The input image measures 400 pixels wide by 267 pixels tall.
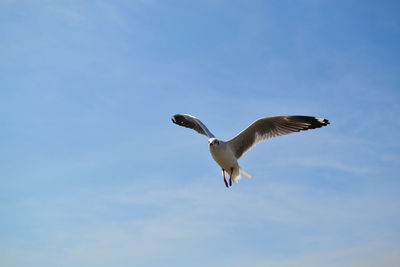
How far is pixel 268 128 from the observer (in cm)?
753

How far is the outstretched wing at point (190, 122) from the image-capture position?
327 inches

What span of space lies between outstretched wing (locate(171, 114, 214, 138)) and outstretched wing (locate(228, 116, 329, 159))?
84cm

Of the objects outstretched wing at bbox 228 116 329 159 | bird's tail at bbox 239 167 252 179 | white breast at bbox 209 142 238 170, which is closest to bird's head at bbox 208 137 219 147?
white breast at bbox 209 142 238 170

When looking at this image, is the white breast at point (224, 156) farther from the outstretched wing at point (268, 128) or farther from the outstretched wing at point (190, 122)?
the outstretched wing at point (190, 122)

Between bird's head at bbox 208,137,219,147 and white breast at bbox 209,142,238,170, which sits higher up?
bird's head at bbox 208,137,219,147

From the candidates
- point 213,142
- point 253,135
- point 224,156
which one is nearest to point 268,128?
point 253,135

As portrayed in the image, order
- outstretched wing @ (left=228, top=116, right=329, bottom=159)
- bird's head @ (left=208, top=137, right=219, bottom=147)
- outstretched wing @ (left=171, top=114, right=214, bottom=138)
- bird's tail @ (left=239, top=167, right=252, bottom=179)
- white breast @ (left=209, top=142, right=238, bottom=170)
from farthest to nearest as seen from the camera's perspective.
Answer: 1. outstretched wing @ (left=171, top=114, right=214, bottom=138)
2. bird's tail @ (left=239, top=167, right=252, bottom=179)
3. outstretched wing @ (left=228, top=116, right=329, bottom=159)
4. white breast @ (left=209, top=142, right=238, bottom=170)
5. bird's head @ (left=208, top=137, right=219, bottom=147)

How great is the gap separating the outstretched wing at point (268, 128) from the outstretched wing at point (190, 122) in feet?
2.76

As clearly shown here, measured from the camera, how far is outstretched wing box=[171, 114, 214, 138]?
8294 mm

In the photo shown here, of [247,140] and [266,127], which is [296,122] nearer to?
[266,127]

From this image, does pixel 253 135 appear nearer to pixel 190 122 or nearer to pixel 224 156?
pixel 224 156

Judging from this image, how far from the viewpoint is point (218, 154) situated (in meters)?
6.91

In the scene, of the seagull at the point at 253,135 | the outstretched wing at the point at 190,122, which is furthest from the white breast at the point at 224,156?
the outstretched wing at the point at 190,122

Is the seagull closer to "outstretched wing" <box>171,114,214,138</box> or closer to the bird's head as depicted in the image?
the bird's head
